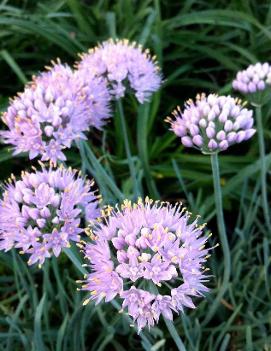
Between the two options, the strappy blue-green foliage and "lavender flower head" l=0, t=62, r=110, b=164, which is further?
the strappy blue-green foliage

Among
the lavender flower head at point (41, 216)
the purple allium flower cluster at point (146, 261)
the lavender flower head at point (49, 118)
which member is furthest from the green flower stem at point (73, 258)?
the lavender flower head at point (49, 118)

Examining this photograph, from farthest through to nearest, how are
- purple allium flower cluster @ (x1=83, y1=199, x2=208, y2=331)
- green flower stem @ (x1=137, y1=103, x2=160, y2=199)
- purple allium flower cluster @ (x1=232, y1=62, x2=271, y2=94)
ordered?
green flower stem @ (x1=137, y1=103, x2=160, y2=199)
purple allium flower cluster @ (x1=232, y1=62, x2=271, y2=94)
purple allium flower cluster @ (x1=83, y1=199, x2=208, y2=331)

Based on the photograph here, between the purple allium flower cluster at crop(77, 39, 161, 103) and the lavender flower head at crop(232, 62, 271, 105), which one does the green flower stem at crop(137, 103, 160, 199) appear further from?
the lavender flower head at crop(232, 62, 271, 105)

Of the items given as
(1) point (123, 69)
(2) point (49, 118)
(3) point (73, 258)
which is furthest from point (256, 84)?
(3) point (73, 258)

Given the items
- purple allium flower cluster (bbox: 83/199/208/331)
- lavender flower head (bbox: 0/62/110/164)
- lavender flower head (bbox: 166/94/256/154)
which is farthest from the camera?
lavender flower head (bbox: 0/62/110/164)

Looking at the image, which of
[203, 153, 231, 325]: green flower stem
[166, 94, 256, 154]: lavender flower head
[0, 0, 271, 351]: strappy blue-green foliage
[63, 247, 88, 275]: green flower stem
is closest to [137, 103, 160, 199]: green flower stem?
[0, 0, 271, 351]: strappy blue-green foliage

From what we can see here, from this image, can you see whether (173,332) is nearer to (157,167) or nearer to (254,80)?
(254,80)
